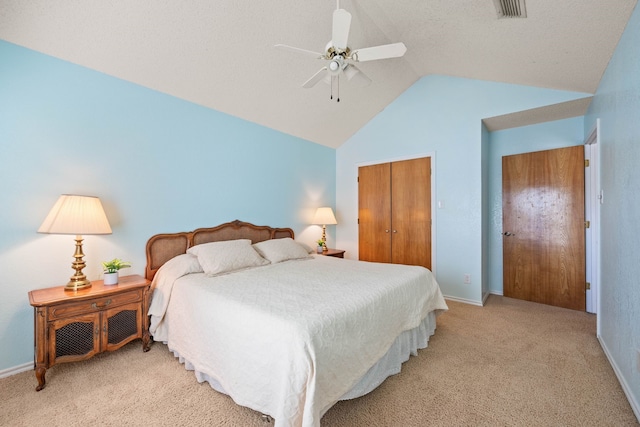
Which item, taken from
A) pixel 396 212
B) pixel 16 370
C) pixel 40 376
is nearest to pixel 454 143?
pixel 396 212

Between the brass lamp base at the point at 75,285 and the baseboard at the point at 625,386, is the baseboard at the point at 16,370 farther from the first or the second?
the baseboard at the point at 625,386

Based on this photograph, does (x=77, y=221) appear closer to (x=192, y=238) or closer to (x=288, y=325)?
(x=192, y=238)

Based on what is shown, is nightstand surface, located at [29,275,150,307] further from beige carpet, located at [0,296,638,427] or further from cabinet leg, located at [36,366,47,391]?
beige carpet, located at [0,296,638,427]

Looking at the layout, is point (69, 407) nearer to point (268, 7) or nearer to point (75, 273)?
Result: point (75, 273)

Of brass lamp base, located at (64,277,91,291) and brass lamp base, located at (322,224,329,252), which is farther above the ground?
brass lamp base, located at (322,224,329,252)

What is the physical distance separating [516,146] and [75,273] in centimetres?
514

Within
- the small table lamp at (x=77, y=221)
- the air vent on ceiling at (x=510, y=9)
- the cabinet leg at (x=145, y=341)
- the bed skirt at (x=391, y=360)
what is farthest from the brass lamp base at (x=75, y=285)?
the air vent on ceiling at (x=510, y=9)

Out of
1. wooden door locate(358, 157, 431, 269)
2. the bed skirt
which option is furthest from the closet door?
the bed skirt

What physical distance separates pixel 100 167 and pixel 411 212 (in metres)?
3.73

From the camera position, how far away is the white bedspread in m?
1.31

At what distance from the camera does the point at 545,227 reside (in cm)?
357

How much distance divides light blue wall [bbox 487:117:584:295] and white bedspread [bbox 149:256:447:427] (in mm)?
1987

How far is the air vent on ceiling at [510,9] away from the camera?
197 centimetres

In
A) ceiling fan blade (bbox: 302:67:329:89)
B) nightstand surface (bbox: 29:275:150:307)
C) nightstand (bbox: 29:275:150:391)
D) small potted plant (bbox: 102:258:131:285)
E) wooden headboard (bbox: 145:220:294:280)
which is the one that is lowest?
nightstand (bbox: 29:275:150:391)
